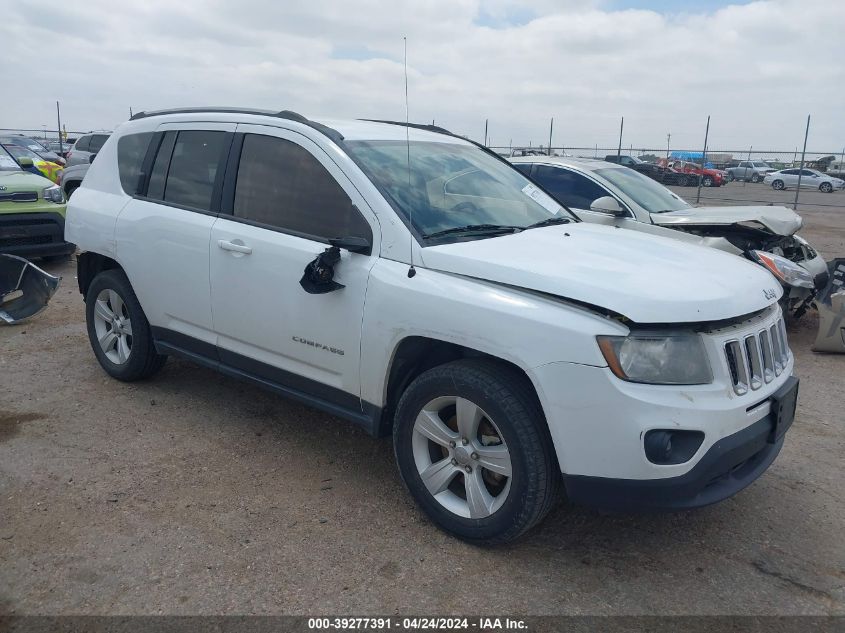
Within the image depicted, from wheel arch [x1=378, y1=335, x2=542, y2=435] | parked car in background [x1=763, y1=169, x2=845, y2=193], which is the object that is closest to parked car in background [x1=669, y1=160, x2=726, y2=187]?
parked car in background [x1=763, y1=169, x2=845, y2=193]

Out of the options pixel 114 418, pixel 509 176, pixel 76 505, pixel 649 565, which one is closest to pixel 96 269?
pixel 114 418

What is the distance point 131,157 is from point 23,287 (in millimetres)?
2971

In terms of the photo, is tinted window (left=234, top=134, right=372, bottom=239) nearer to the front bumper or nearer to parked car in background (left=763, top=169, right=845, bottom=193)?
the front bumper

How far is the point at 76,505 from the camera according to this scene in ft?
11.4

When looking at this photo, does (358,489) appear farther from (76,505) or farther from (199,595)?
(76,505)

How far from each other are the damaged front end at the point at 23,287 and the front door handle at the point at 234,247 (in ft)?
12.0

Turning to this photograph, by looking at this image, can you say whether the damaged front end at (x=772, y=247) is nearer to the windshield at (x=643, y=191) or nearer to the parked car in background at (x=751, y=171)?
the windshield at (x=643, y=191)

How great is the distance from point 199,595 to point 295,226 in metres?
1.84

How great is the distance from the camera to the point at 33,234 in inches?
341

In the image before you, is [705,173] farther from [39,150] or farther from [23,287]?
[23,287]

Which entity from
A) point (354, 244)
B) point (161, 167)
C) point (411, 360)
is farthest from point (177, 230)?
point (411, 360)

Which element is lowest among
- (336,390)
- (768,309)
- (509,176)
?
(336,390)

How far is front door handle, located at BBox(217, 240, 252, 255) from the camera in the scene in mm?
3834

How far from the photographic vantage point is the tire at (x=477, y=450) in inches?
113
